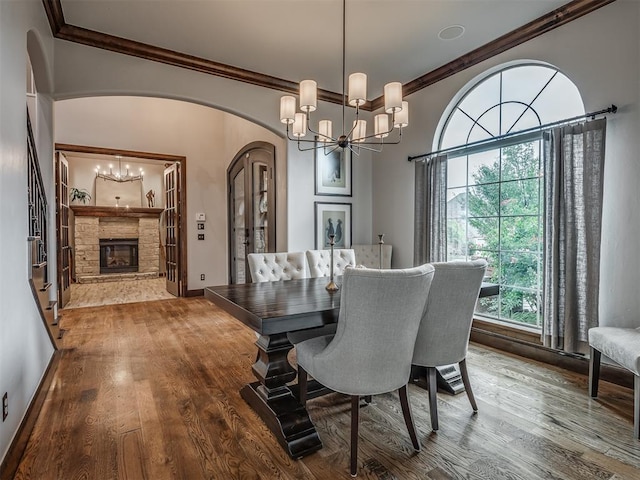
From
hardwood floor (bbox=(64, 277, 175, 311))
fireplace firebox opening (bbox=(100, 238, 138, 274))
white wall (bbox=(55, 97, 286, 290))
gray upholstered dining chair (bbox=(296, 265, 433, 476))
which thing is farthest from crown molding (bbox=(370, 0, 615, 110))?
fireplace firebox opening (bbox=(100, 238, 138, 274))

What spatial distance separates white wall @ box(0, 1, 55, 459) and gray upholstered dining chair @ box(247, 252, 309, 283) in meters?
1.52

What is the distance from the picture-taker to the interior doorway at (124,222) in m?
6.55

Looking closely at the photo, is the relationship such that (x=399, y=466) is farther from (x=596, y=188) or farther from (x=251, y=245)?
(x=251, y=245)

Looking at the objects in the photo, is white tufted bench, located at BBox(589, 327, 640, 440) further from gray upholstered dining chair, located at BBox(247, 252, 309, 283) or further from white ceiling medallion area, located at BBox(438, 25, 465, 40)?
white ceiling medallion area, located at BBox(438, 25, 465, 40)

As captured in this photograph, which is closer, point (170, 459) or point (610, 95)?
point (170, 459)

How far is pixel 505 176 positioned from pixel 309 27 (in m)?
2.34

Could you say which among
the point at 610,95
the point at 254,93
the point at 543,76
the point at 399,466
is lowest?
the point at 399,466

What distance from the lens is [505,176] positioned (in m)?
3.43

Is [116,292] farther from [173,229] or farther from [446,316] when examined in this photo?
[446,316]

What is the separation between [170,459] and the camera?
1.76m

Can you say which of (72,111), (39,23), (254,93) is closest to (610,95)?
(254,93)

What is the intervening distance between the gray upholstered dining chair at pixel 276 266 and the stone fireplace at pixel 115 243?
7.20m

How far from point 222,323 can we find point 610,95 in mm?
4408

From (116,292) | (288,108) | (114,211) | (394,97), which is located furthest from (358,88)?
(114,211)
